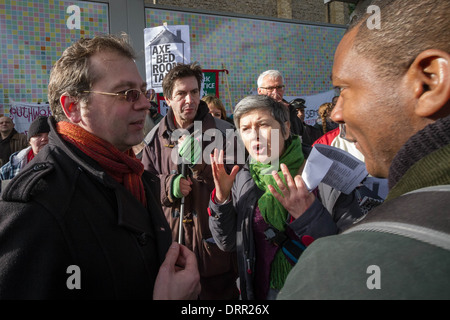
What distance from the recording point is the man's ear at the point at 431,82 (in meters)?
0.76

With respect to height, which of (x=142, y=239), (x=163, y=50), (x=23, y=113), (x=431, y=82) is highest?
(x=163, y=50)

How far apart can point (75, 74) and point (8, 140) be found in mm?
4669

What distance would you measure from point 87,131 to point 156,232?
0.55 metres

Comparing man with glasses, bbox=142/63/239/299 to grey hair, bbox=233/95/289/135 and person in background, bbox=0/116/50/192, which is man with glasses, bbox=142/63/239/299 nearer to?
grey hair, bbox=233/95/289/135

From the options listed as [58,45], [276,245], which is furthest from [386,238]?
[58,45]

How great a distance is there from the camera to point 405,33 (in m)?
0.83

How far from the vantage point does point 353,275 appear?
0.51 m

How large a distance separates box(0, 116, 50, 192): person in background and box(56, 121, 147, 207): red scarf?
8.23ft

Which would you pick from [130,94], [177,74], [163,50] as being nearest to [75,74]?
[130,94]

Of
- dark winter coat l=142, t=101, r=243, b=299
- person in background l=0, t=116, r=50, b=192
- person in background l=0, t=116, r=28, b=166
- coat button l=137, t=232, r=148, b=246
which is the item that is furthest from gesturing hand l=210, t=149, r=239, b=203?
person in background l=0, t=116, r=28, b=166

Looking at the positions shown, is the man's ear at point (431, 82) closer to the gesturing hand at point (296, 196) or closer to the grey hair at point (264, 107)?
the gesturing hand at point (296, 196)

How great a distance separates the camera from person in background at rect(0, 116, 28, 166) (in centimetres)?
536

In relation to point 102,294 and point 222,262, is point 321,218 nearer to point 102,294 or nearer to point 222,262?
point 102,294

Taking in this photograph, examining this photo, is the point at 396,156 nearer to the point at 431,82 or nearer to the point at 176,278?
the point at 431,82
